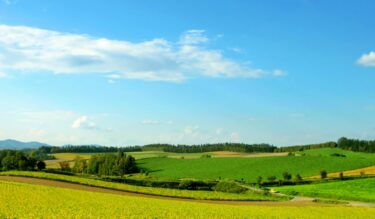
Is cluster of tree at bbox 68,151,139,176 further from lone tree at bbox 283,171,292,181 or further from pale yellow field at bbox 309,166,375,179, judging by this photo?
pale yellow field at bbox 309,166,375,179

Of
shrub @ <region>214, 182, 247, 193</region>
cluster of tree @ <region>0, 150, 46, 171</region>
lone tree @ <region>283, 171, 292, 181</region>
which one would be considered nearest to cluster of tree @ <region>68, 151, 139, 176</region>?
cluster of tree @ <region>0, 150, 46, 171</region>

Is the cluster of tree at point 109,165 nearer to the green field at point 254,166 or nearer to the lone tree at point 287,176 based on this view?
the green field at point 254,166

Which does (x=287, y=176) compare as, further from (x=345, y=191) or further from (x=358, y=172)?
(x=345, y=191)

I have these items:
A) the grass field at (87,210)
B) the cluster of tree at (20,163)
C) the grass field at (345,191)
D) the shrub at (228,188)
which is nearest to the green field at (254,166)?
the shrub at (228,188)

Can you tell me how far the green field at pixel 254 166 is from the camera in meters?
133

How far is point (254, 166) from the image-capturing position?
5650 inches

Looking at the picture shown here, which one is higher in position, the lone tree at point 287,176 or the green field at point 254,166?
the green field at point 254,166

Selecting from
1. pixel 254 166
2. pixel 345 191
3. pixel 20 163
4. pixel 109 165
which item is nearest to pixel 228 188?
pixel 345 191

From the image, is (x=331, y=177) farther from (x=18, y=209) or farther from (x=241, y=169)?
(x=18, y=209)

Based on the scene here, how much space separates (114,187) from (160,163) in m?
95.4

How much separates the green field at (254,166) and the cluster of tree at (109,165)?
781 cm

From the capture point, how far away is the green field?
13262 centimetres

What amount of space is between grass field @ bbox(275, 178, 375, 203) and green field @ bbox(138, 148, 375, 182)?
30825 millimetres

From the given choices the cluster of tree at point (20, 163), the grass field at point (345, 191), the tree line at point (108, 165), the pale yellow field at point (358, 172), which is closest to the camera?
the grass field at point (345, 191)
